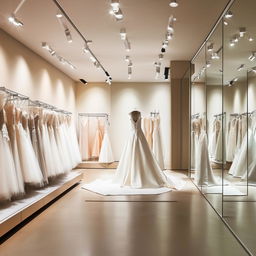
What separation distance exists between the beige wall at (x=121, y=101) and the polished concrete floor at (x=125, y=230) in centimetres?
609

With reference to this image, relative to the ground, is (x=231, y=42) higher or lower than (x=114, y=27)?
lower

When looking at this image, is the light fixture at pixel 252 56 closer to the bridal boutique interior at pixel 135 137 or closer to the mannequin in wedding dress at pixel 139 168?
the bridal boutique interior at pixel 135 137

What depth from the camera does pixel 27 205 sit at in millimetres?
4152

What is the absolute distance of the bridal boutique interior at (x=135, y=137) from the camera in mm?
3512

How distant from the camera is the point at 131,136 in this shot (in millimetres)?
7105

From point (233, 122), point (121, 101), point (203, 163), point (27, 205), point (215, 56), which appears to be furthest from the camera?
point (121, 101)

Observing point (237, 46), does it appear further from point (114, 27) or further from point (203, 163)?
point (203, 163)

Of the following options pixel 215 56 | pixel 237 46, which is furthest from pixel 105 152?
pixel 237 46

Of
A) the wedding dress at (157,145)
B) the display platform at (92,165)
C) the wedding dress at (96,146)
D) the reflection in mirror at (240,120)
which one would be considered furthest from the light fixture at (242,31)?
the wedding dress at (96,146)

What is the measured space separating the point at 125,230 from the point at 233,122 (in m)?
1.87

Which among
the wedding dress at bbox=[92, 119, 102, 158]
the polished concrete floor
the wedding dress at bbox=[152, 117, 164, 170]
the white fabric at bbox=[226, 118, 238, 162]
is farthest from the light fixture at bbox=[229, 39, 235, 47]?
the wedding dress at bbox=[92, 119, 102, 158]

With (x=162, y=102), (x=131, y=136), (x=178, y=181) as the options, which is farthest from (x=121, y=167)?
(x=162, y=102)

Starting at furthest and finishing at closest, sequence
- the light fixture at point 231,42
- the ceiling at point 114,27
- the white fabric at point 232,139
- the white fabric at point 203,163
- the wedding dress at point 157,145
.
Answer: the wedding dress at point 157,145 → the white fabric at point 203,163 → the ceiling at point 114,27 → the light fixture at point 231,42 → the white fabric at point 232,139

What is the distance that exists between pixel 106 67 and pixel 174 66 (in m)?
1.96
